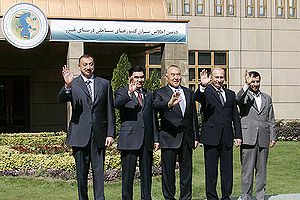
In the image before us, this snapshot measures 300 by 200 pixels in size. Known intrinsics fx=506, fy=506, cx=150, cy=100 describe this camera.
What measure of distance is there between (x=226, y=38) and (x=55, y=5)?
8.37 m

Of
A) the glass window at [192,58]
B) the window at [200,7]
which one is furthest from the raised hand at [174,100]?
the window at [200,7]

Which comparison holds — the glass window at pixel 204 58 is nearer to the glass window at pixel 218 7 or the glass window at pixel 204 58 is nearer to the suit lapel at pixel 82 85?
the glass window at pixel 218 7

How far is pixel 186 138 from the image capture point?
732 centimetres

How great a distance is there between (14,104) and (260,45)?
11115mm

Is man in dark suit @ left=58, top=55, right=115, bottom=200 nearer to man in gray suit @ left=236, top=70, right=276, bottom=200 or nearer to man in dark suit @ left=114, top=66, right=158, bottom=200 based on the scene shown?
man in dark suit @ left=114, top=66, right=158, bottom=200

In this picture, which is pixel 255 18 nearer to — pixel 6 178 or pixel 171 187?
pixel 6 178

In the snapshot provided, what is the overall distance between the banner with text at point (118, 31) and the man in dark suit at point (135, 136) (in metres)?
9.28

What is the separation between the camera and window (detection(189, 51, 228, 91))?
22094 mm

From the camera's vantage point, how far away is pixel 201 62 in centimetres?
2222

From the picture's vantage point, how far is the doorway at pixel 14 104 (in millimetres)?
21656

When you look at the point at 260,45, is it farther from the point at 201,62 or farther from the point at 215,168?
the point at 215,168

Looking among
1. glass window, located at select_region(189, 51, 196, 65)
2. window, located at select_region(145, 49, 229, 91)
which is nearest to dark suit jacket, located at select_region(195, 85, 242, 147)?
window, located at select_region(145, 49, 229, 91)

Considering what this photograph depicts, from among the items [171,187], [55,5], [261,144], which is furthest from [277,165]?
[55,5]

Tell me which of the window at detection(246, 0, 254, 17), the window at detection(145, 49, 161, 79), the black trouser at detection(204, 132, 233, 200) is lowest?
the black trouser at detection(204, 132, 233, 200)
